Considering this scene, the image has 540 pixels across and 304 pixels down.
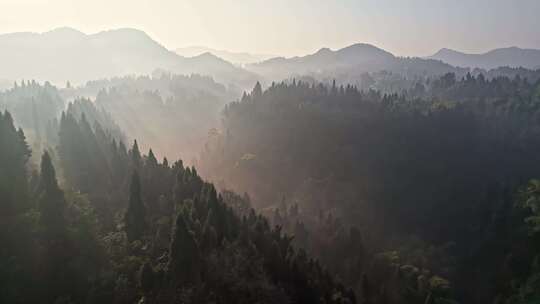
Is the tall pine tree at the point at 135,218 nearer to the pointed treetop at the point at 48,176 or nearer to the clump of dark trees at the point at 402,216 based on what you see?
the pointed treetop at the point at 48,176

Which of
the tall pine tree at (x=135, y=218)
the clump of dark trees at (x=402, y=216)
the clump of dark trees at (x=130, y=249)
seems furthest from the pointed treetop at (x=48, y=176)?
the clump of dark trees at (x=402, y=216)

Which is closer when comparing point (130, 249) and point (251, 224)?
point (130, 249)

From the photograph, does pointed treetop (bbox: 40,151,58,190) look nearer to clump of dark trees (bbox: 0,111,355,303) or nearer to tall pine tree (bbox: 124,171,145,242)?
clump of dark trees (bbox: 0,111,355,303)

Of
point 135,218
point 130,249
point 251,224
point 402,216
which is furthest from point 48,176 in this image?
point 402,216

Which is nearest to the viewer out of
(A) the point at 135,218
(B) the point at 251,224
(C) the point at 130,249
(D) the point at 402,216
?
(C) the point at 130,249

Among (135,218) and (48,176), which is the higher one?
(48,176)

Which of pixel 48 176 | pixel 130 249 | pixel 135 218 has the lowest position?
pixel 130 249

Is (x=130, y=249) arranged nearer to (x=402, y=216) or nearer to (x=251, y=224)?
(x=251, y=224)

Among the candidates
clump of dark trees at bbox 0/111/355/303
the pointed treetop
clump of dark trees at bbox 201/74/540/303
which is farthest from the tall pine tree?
clump of dark trees at bbox 201/74/540/303

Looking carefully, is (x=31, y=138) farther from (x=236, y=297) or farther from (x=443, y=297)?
(x=443, y=297)
